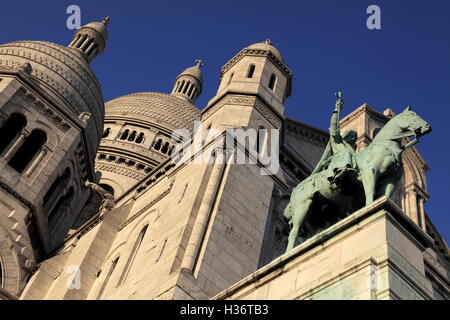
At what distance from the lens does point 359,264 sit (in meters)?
9.79

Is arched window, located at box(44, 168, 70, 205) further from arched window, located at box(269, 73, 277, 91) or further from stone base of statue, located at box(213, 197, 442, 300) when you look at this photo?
stone base of statue, located at box(213, 197, 442, 300)

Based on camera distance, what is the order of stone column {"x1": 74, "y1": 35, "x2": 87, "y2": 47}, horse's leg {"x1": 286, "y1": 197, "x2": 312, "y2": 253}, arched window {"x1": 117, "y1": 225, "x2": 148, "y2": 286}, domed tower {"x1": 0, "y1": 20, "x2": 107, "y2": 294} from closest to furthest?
horse's leg {"x1": 286, "y1": 197, "x2": 312, "y2": 253} → arched window {"x1": 117, "y1": 225, "x2": 148, "y2": 286} → domed tower {"x1": 0, "y1": 20, "x2": 107, "y2": 294} → stone column {"x1": 74, "y1": 35, "x2": 87, "y2": 47}

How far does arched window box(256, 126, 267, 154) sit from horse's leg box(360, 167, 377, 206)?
29.7 ft

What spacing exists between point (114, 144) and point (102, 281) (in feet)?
86.6

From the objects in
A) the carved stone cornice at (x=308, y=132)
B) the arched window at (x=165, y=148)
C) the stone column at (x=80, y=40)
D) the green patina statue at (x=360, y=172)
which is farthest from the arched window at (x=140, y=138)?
the green patina statue at (x=360, y=172)

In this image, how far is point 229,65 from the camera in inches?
975

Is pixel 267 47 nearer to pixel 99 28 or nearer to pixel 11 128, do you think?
pixel 11 128

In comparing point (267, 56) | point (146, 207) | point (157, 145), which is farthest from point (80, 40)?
point (146, 207)

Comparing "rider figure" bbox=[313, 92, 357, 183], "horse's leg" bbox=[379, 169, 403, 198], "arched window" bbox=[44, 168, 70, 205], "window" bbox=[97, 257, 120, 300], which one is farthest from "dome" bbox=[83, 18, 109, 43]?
"horse's leg" bbox=[379, 169, 403, 198]

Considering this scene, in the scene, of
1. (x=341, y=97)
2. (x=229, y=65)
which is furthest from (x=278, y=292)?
(x=229, y=65)

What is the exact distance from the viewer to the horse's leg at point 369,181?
11579 millimetres

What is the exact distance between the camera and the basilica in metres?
10.6

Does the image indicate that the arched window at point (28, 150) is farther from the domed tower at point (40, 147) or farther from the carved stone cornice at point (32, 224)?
the carved stone cornice at point (32, 224)

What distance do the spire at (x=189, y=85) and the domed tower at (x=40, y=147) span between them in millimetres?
26640
